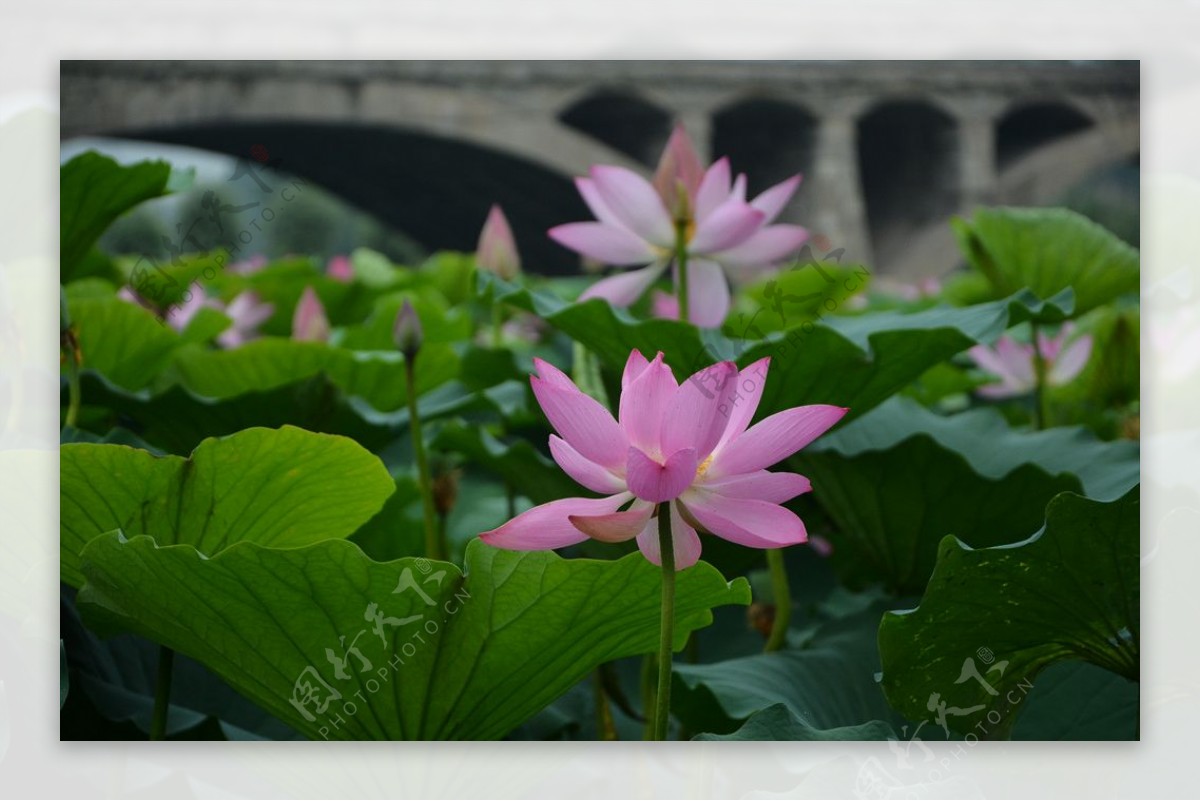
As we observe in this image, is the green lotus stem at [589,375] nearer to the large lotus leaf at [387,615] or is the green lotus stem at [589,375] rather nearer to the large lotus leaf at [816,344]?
the large lotus leaf at [816,344]

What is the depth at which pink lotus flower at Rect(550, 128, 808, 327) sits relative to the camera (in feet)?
2.76

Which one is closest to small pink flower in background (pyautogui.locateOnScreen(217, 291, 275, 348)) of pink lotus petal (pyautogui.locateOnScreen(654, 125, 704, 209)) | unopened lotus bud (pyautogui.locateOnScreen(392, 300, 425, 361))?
unopened lotus bud (pyautogui.locateOnScreen(392, 300, 425, 361))

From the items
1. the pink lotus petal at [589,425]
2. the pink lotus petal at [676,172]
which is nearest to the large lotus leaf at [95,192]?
the pink lotus petal at [676,172]

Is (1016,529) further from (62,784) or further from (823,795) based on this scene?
(62,784)

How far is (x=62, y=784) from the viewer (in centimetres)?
89

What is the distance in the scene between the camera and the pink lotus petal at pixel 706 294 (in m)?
0.86

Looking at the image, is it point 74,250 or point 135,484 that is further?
point 74,250

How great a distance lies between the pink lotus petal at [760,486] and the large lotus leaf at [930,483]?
224 mm

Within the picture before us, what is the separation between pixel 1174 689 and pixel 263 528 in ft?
2.27

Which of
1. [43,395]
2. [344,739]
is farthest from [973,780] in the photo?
[43,395]

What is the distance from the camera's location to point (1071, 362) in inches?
44.5

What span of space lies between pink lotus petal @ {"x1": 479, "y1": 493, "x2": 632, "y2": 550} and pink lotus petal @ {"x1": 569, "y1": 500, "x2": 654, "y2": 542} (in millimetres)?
11

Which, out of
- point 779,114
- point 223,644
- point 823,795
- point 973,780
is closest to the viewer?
point 223,644

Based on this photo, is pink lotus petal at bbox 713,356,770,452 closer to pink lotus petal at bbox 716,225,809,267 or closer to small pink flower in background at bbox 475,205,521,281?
pink lotus petal at bbox 716,225,809,267
